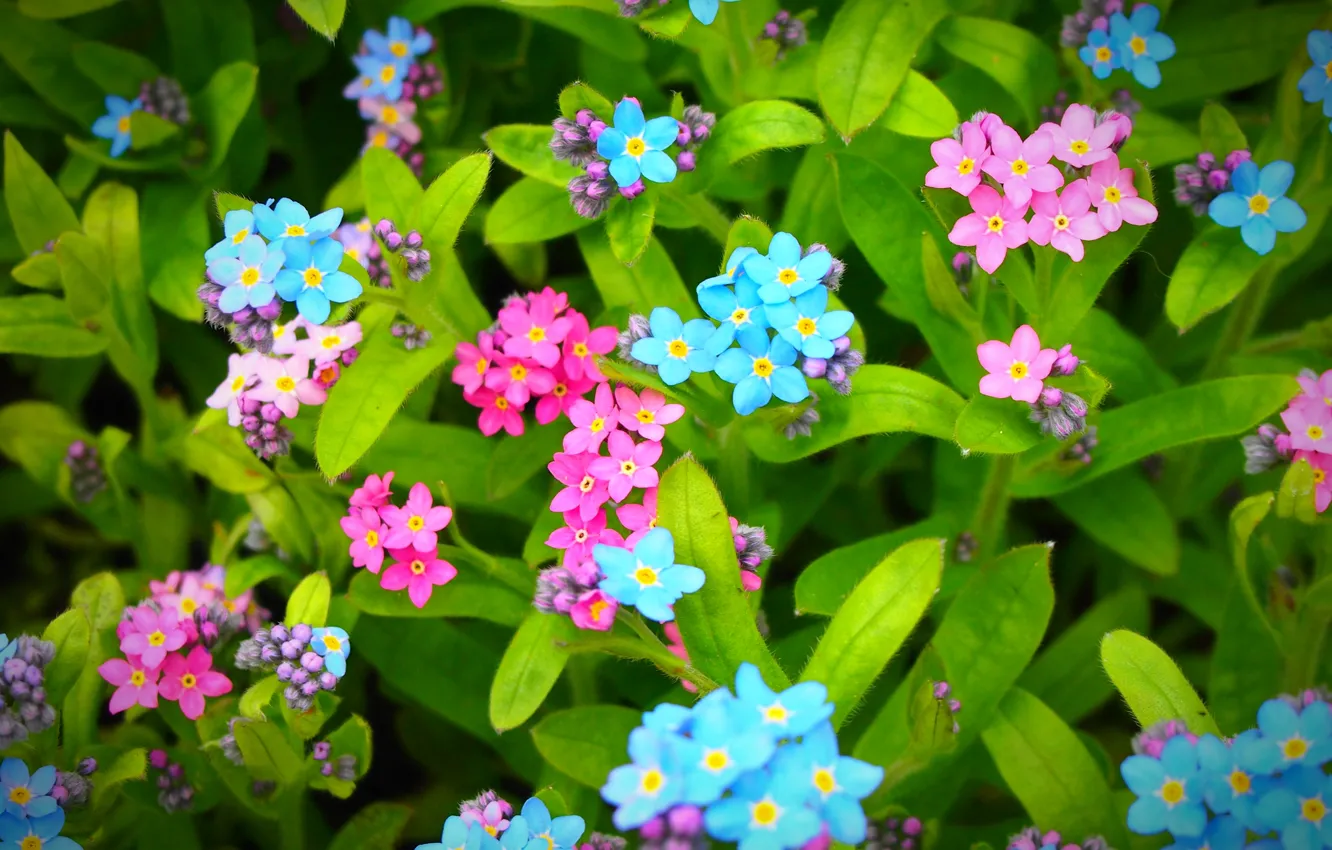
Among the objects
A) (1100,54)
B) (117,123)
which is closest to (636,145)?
(1100,54)

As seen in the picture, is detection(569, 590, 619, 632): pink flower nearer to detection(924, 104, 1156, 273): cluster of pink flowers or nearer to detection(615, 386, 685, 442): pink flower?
detection(615, 386, 685, 442): pink flower

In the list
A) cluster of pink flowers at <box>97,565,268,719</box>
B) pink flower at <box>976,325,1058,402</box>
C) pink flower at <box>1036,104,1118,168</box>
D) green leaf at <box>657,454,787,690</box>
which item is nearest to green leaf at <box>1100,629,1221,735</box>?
pink flower at <box>976,325,1058,402</box>

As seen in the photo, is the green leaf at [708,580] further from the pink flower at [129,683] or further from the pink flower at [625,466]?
the pink flower at [129,683]

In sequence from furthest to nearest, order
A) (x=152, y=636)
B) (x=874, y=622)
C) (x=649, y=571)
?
(x=152, y=636) < (x=874, y=622) < (x=649, y=571)

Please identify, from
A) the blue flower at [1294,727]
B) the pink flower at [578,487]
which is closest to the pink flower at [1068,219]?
the blue flower at [1294,727]

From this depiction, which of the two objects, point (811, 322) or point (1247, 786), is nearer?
point (1247, 786)

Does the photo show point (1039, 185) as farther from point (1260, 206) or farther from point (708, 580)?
point (708, 580)

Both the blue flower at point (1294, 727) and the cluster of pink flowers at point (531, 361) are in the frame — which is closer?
the blue flower at point (1294, 727)
